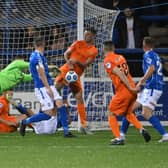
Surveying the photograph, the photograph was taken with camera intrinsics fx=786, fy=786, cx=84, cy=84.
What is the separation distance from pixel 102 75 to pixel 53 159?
21.3 ft

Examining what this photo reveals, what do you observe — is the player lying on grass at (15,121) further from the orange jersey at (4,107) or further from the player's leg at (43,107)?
the player's leg at (43,107)

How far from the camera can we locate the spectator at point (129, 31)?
1928cm

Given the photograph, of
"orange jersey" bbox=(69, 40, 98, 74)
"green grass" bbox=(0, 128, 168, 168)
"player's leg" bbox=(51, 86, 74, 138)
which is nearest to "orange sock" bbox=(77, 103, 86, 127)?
"player's leg" bbox=(51, 86, 74, 138)

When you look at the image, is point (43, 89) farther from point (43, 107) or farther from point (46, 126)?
point (46, 126)

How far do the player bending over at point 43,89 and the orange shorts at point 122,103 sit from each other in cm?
167

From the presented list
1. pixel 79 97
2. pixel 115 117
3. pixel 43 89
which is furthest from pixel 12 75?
pixel 115 117

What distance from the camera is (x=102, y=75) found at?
55.1ft

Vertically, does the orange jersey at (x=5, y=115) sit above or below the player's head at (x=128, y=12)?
below

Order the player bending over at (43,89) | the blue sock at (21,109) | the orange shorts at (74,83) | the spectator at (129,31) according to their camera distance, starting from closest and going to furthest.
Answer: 1. the player bending over at (43,89)
2. the orange shorts at (74,83)
3. the blue sock at (21,109)
4. the spectator at (129,31)

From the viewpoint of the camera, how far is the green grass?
9.91 metres

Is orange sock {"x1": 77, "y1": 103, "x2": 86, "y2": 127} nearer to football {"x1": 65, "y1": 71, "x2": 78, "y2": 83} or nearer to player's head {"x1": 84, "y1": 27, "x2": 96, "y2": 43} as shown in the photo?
football {"x1": 65, "y1": 71, "x2": 78, "y2": 83}

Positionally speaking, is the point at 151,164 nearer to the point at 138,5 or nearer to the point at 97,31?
the point at 97,31

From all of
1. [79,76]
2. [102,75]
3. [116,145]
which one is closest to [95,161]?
[116,145]

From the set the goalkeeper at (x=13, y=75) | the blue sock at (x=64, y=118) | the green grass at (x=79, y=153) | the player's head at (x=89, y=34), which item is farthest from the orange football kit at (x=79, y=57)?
the green grass at (x=79, y=153)
